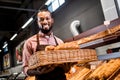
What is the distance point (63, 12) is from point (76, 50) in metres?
5.18

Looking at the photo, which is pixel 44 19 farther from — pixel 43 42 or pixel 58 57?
pixel 58 57

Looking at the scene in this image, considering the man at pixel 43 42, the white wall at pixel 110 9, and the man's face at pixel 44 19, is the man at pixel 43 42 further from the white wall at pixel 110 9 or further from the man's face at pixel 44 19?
the white wall at pixel 110 9

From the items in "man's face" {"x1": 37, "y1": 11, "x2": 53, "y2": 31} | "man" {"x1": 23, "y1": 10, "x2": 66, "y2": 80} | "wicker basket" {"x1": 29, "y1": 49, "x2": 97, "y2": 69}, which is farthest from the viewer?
"man's face" {"x1": 37, "y1": 11, "x2": 53, "y2": 31}

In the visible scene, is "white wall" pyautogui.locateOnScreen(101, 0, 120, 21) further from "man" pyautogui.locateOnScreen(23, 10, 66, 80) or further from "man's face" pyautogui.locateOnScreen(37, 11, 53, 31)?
"man's face" pyautogui.locateOnScreen(37, 11, 53, 31)

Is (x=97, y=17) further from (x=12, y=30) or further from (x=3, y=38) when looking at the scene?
(x=3, y=38)

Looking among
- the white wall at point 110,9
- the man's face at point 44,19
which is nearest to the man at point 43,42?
the man's face at point 44,19

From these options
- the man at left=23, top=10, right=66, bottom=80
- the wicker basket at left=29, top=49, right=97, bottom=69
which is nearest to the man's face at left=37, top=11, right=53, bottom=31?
the man at left=23, top=10, right=66, bottom=80

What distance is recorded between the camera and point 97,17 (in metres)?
4.88

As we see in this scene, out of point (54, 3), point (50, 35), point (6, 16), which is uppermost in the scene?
point (6, 16)

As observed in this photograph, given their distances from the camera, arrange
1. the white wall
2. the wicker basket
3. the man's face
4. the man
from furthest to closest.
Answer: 1. the white wall
2. the man's face
3. the man
4. the wicker basket

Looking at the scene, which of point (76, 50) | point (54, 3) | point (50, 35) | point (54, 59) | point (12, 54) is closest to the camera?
point (54, 59)

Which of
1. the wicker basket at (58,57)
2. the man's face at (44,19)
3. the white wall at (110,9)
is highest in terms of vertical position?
the white wall at (110,9)

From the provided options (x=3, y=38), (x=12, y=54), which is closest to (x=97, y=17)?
(x=12, y=54)

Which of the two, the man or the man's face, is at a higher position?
the man's face
